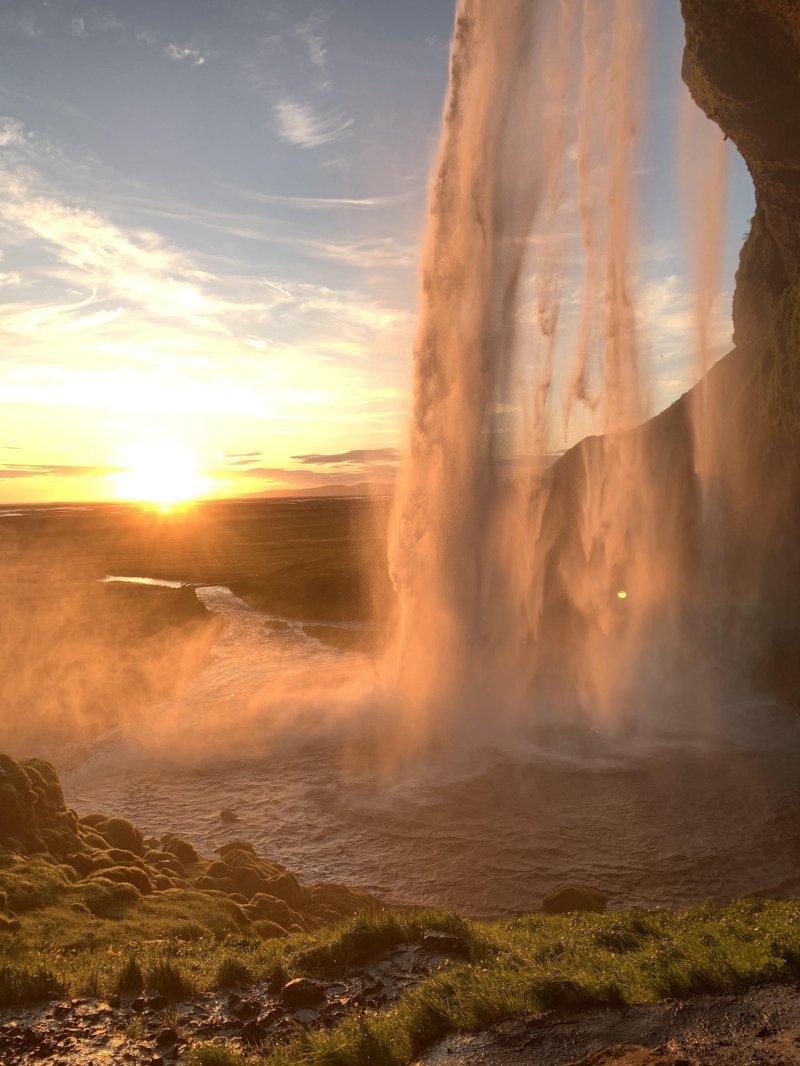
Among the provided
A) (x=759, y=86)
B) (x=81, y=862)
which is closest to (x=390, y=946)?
(x=81, y=862)

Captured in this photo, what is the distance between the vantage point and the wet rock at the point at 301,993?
10180 millimetres

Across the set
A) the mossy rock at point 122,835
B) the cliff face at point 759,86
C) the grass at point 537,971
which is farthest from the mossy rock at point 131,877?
the cliff face at point 759,86

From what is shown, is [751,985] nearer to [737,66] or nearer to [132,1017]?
[132,1017]

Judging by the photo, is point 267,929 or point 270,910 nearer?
point 267,929

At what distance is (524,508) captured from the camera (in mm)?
35719

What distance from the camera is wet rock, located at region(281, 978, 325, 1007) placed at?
401 inches

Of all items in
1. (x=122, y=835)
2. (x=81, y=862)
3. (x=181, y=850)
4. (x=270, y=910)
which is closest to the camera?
(x=270, y=910)

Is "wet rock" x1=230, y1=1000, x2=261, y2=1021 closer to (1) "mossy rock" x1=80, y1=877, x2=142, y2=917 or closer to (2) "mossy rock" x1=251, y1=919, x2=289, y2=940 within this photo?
(2) "mossy rock" x1=251, y1=919, x2=289, y2=940

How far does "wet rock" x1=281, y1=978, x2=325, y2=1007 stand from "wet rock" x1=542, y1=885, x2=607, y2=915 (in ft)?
25.4

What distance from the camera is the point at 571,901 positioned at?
16.5 m

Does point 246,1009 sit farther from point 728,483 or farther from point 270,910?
point 728,483

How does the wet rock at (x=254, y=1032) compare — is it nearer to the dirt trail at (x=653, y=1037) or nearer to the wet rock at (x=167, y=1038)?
the wet rock at (x=167, y=1038)

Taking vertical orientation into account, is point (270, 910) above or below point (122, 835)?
below

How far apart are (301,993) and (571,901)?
8.41 meters
